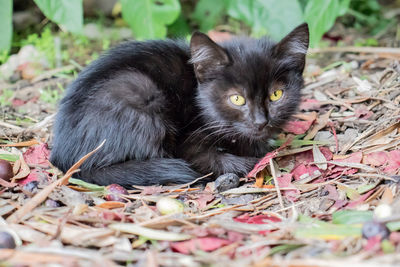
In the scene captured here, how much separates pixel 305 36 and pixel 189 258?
72.9 inches

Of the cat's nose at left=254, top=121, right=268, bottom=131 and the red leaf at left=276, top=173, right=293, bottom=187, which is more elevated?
the cat's nose at left=254, top=121, right=268, bottom=131

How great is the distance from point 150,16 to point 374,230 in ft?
10.5

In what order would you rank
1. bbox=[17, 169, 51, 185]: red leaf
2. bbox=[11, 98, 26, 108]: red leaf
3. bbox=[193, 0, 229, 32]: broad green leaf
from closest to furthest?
bbox=[17, 169, 51, 185]: red leaf → bbox=[11, 98, 26, 108]: red leaf → bbox=[193, 0, 229, 32]: broad green leaf

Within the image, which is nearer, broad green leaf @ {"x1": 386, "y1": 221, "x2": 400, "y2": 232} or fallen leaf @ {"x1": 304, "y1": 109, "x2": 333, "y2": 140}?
broad green leaf @ {"x1": 386, "y1": 221, "x2": 400, "y2": 232}

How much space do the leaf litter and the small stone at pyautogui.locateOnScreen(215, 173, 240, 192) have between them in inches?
2.5

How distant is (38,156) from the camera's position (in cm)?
354

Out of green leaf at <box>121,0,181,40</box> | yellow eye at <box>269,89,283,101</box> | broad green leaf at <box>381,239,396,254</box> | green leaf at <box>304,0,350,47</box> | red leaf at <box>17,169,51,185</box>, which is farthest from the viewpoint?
green leaf at <box>121,0,181,40</box>

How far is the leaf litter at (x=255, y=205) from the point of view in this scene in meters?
2.24

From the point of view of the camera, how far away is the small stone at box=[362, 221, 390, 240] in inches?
88.4

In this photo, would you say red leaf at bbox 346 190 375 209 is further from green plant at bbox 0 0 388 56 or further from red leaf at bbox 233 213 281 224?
green plant at bbox 0 0 388 56

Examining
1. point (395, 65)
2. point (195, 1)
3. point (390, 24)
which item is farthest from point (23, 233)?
point (390, 24)

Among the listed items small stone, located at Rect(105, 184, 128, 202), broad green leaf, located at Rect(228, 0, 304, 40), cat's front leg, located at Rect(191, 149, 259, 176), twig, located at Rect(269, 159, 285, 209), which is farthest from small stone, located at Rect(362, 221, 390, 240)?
broad green leaf, located at Rect(228, 0, 304, 40)

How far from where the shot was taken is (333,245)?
2.27 m

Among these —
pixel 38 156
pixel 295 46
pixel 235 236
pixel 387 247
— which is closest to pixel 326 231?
pixel 387 247
